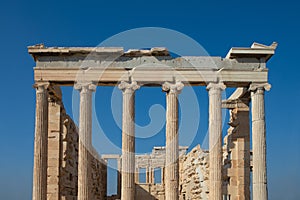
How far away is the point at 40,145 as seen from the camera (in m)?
26.1

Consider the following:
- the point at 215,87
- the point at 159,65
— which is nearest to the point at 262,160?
the point at 215,87

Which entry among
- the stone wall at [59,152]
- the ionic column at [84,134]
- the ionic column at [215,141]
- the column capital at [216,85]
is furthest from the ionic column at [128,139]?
the ionic column at [215,141]

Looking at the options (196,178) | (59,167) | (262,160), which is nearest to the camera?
(262,160)

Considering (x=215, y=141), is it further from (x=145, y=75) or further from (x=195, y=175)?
(x=195, y=175)

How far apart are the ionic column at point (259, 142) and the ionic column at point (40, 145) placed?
9138 mm

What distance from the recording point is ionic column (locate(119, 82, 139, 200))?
25.9 m

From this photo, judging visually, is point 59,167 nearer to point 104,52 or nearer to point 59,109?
point 59,109

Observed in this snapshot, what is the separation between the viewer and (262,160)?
26.2m

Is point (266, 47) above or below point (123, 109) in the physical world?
above

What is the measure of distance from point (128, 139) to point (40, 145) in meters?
3.84

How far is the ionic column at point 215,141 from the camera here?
26.0 m

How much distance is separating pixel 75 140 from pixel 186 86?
28.2 ft

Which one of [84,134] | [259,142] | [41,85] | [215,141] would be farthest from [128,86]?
[259,142]

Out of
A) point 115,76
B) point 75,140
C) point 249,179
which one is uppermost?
point 115,76
